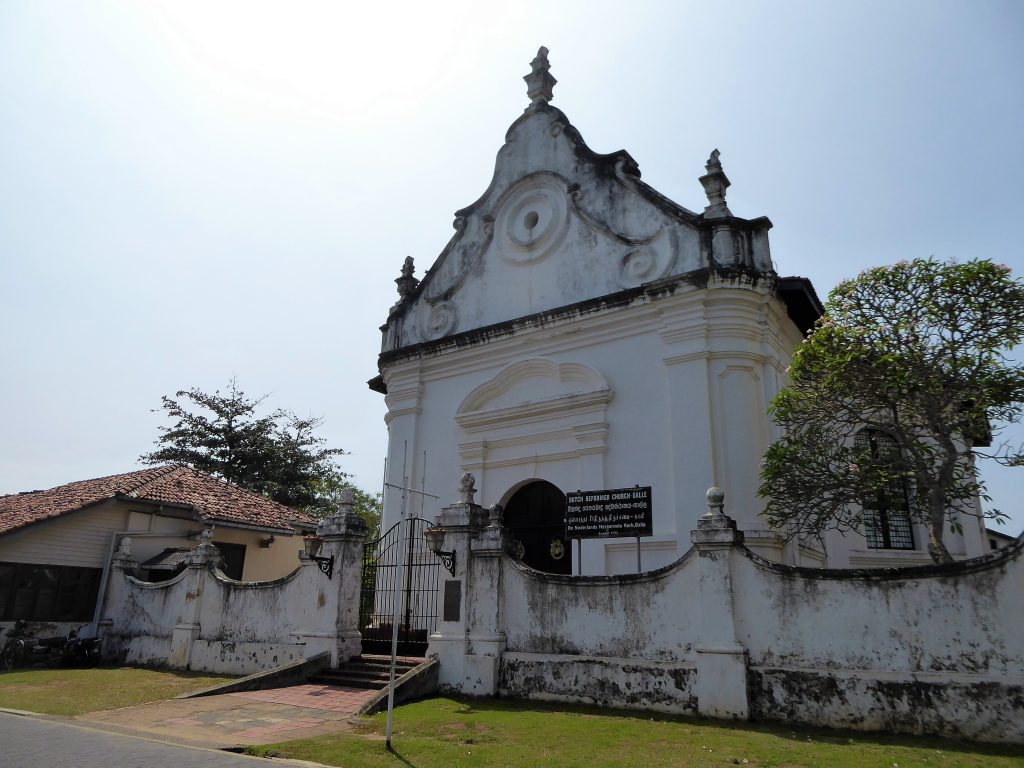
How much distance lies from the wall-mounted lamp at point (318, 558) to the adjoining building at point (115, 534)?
6.69 m

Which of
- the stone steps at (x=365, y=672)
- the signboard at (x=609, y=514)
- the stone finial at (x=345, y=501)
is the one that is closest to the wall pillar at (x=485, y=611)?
the stone steps at (x=365, y=672)

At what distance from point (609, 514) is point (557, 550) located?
296 centimetres

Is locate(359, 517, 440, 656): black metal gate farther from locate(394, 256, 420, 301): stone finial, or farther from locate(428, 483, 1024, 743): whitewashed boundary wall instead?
locate(394, 256, 420, 301): stone finial

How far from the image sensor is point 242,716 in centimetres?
945

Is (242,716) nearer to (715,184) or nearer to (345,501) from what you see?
(345,501)

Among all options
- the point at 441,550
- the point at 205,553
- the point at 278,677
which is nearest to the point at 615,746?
the point at 441,550

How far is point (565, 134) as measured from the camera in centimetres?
1662

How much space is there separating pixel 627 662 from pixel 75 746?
631cm

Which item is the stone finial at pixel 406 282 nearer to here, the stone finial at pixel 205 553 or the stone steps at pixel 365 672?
the stone finial at pixel 205 553

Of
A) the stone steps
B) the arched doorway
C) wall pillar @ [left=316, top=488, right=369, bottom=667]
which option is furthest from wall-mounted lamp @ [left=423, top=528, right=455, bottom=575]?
the arched doorway

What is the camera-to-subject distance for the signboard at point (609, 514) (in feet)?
37.0

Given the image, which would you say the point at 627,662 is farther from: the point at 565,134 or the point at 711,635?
the point at 565,134

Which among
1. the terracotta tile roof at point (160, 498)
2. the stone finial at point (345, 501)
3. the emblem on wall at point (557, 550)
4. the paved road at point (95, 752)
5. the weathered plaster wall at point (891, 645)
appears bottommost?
the paved road at point (95, 752)

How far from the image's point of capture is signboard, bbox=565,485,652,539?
11.3 meters
